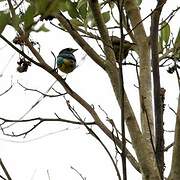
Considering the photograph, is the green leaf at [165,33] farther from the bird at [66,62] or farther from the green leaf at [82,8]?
the bird at [66,62]

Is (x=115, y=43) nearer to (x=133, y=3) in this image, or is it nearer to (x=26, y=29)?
(x=133, y=3)

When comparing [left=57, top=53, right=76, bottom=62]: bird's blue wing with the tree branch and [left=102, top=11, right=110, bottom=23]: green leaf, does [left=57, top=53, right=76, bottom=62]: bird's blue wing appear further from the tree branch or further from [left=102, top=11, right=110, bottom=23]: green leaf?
the tree branch

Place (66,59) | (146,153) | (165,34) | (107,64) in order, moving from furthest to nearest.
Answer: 1. (66,59)
2. (165,34)
3. (107,64)
4. (146,153)

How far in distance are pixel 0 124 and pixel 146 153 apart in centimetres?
52

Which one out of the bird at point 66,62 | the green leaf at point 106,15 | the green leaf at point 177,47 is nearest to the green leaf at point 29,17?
the green leaf at point 177,47

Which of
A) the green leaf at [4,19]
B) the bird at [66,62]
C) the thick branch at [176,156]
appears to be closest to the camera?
the green leaf at [4,19]

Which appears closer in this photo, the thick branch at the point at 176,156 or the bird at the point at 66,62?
the thick branch at the point at 176,156

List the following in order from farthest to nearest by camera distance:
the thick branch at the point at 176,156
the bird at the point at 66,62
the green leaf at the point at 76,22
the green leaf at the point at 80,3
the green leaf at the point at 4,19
Answer: the bird at the point at 66,62, the green leaf at the point at 76,22, the green leaf at the point at 80,3, the thick branch at the point at 176,156, the green leaf at the point at 4,19

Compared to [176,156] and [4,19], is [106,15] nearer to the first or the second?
[176,156]

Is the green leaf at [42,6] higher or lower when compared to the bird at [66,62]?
lower

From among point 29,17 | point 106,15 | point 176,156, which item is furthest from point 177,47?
point 29,17

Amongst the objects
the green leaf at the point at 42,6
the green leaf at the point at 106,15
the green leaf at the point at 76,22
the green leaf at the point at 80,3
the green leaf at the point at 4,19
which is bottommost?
the green leaf at the point at 4,19

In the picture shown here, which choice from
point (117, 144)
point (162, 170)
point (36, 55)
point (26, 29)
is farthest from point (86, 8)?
point (26, 29)

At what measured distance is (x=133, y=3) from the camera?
126 cm
